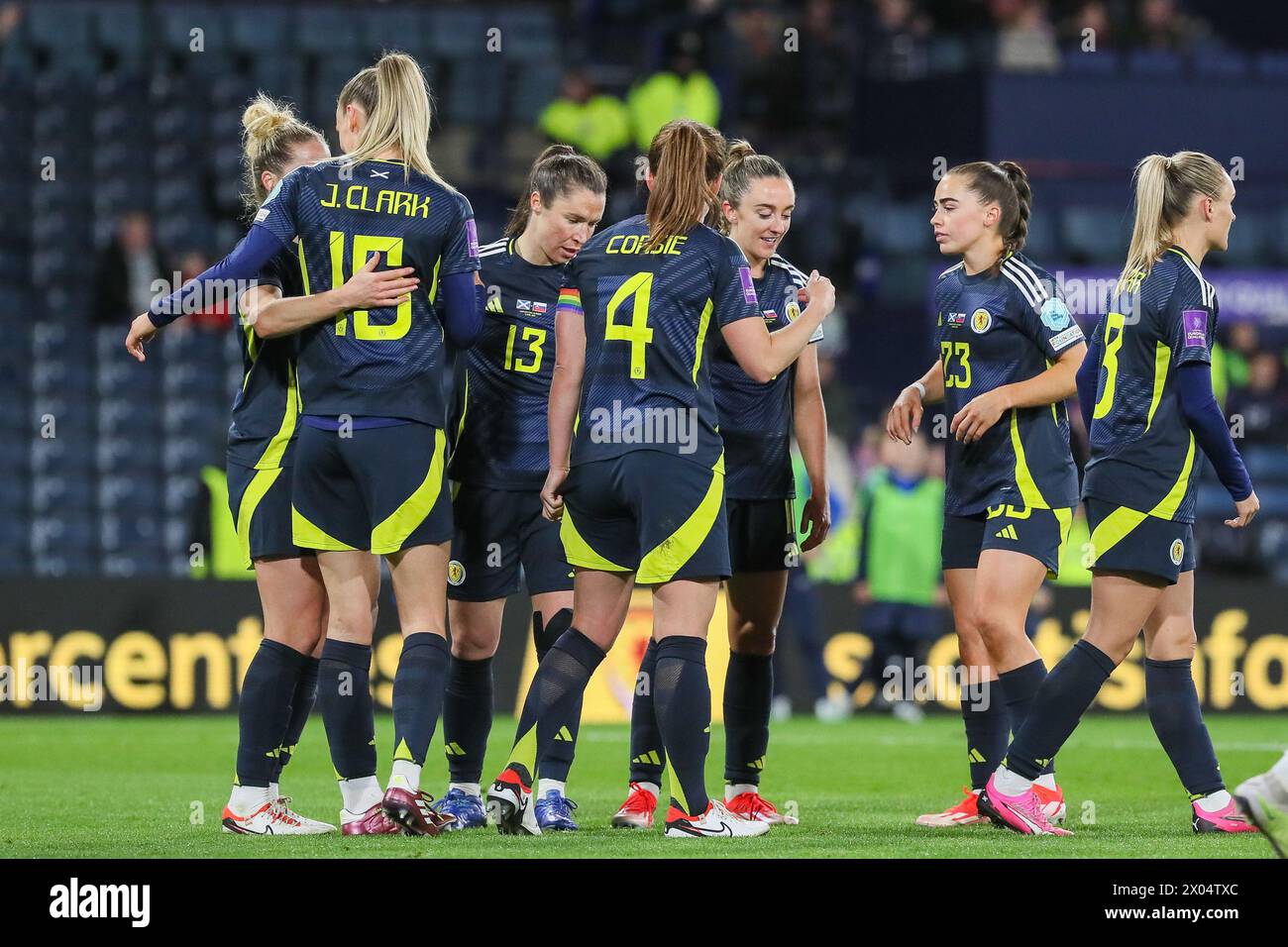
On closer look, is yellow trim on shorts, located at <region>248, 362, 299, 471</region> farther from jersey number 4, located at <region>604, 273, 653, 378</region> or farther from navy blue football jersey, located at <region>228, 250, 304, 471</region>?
jersey number 4, located at <region>604, 273, 653, 378</region>

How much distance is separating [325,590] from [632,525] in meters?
1.02

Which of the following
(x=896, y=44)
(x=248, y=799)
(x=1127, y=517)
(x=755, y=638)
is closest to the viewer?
(x=248, y=799)

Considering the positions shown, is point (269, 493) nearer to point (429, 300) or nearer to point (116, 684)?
point (429, 300)

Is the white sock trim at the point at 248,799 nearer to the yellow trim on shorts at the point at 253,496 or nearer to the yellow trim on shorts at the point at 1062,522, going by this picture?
the yellow trim on shorts at the point at 253,496

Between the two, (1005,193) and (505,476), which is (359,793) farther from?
(1005,193)

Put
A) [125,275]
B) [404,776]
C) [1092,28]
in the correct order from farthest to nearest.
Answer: [1092,28] < [125,275] < [404,776]

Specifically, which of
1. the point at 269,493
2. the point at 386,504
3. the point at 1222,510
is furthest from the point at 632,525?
the point at 1222,510

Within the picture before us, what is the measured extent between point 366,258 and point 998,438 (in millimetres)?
2229

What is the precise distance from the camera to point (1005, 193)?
7.00 meters

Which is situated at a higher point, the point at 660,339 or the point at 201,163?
the point at 201,163

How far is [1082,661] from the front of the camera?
21.4 feet

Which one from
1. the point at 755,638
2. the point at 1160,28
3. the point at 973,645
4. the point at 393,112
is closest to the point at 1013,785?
the point at 973,645

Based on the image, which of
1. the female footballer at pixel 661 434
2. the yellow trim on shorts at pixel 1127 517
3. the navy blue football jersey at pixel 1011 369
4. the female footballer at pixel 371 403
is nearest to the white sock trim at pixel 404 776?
the female footballer at pixel 371 403

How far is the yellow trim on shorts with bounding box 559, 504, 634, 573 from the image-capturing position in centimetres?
630
